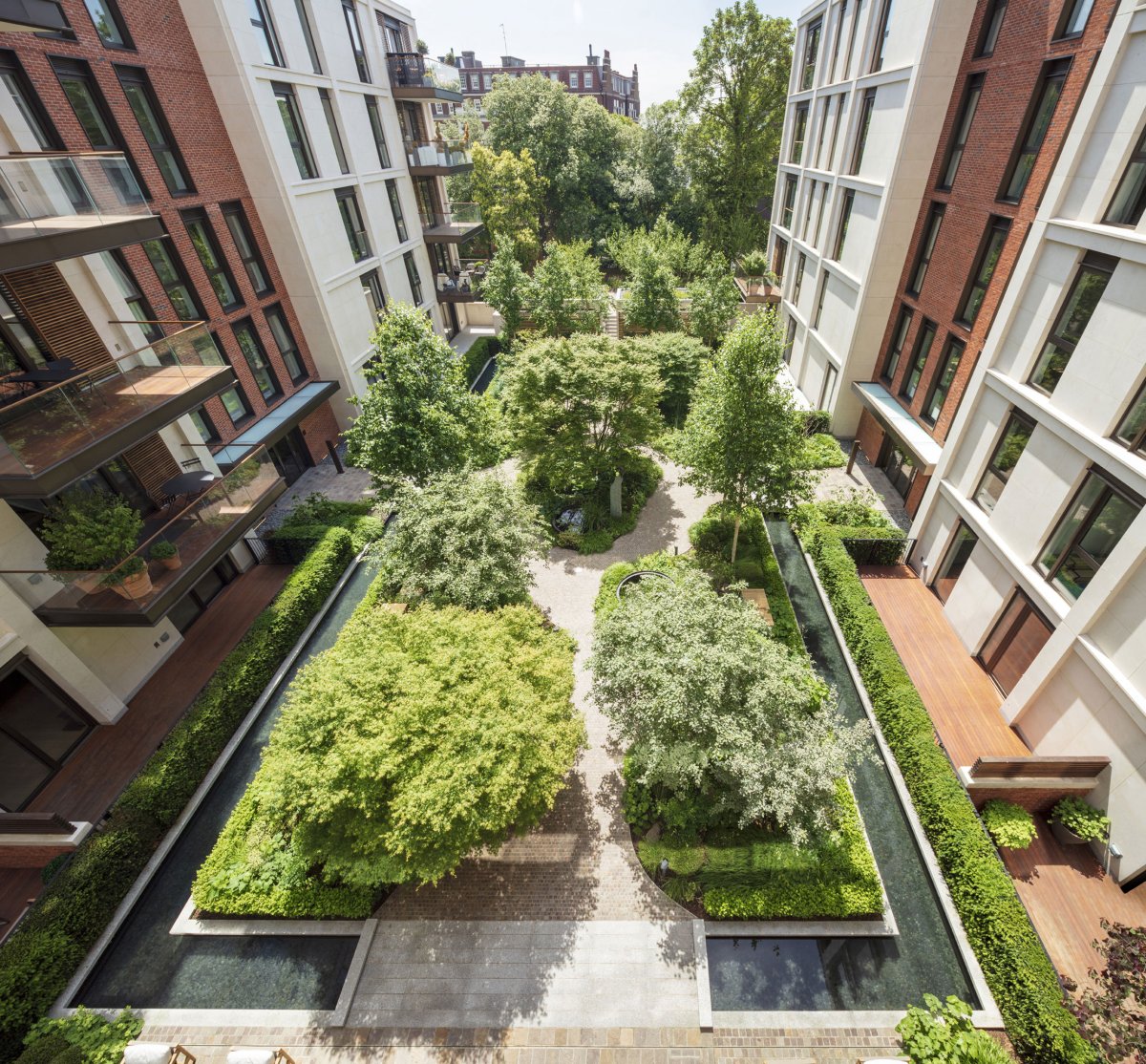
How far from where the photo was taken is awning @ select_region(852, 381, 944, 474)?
17.9 meters

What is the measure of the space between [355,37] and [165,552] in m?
26.0

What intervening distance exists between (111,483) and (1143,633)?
23731 mm

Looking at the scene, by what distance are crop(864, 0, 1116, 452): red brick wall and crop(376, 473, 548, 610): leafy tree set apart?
14.6 m

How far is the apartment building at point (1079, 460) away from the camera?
1007cm

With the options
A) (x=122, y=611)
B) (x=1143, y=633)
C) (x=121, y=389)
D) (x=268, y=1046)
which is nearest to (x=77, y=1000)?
(x=268, y=1046)

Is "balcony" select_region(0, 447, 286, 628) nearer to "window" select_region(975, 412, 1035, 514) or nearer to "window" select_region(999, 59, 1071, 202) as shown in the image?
"window" select_region(975, 412, 1035, 514)

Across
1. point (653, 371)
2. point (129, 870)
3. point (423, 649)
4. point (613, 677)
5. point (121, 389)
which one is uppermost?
point (121, 389)

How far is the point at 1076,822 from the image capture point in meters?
10.9

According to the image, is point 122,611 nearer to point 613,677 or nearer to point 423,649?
point 423,649

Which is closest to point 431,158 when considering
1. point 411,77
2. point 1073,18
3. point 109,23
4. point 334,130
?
point 411,77

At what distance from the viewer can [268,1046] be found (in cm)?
977

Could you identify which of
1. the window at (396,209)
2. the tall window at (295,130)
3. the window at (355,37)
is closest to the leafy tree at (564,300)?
the window at (396,209)

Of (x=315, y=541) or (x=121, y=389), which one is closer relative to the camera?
(x=121, y=389)

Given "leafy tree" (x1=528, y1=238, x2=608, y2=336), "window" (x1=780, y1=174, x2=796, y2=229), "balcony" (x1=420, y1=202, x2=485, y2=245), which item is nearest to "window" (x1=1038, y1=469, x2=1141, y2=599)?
"leafy tree" (x1=528, y1=238, x2=608, y2=336)
